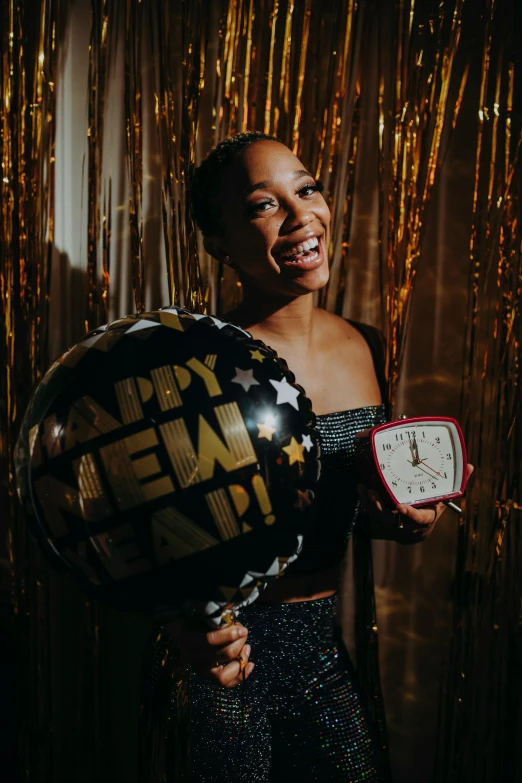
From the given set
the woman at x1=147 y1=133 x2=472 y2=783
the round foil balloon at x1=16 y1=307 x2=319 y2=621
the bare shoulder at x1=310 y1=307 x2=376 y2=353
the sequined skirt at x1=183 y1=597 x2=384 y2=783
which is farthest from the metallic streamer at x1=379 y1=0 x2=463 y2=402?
the round foil balloon at x1=16 y1=307 x2=319 y2=621

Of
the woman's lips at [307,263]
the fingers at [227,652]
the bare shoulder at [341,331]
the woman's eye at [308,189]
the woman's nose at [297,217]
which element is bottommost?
the fingers at [227,652]

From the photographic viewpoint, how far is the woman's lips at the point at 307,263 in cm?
97

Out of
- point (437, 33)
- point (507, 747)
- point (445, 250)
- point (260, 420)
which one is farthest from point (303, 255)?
point (507, 747)

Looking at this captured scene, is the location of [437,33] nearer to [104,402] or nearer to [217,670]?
[104,402]

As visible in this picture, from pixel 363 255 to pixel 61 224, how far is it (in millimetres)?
655

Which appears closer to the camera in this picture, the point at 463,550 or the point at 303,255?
the point at 303,255

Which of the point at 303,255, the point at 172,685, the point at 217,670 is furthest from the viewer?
the point at 172,685

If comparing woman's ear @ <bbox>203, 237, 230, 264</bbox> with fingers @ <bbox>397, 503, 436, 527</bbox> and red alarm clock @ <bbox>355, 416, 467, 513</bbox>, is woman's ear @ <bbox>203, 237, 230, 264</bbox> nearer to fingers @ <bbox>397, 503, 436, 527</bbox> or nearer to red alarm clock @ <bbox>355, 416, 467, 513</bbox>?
red alarm clock @ <bbox>355, 416, 467, 513</bbox>

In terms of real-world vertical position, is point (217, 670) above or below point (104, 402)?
below

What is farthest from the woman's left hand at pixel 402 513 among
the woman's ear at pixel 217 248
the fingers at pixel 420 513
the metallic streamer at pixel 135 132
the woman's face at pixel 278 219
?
the metallic streamer at pixel 135 132

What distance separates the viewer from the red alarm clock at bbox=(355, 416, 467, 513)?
0.92 metres

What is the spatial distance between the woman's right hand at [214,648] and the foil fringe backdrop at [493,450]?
729mm

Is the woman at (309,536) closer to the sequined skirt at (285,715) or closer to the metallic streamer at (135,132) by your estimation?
the sequined skirt at (285,715)

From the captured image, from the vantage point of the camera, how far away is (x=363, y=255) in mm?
1438
